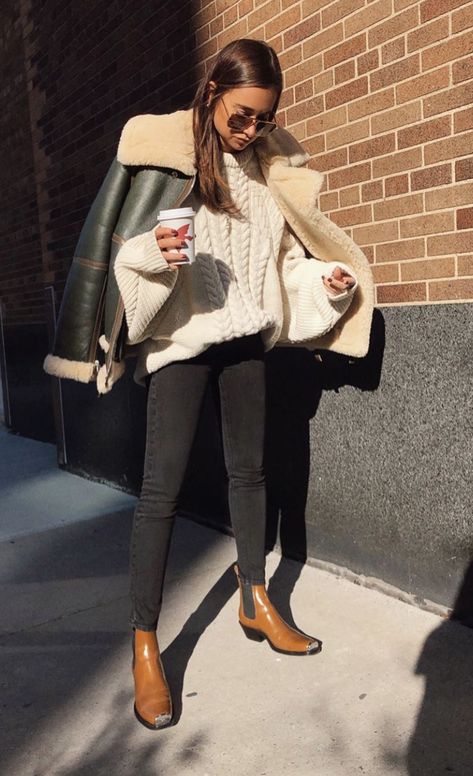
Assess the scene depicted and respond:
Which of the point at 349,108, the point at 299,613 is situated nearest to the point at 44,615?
the point at 299,613

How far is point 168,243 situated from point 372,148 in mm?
1370

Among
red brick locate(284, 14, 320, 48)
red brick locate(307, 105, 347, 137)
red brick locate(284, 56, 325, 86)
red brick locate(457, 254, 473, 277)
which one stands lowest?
red brick locate(457, 254, 473, 277)

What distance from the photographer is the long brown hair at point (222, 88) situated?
234 cm

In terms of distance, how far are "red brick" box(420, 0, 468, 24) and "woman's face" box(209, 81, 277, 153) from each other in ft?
2.67

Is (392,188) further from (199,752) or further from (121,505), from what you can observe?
(121,505)

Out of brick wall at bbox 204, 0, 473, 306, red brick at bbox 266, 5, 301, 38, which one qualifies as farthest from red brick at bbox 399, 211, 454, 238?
red brick at bbox 266, 5, 301, 38

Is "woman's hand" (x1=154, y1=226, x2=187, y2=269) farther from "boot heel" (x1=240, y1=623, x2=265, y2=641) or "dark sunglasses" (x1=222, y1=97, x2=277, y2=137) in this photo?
"boot heel" (x1=240, y1=623, x2=265, y2=641)

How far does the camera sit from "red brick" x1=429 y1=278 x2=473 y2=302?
9.16 ft

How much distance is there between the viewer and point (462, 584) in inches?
113

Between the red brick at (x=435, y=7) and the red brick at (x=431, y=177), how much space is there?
521mm

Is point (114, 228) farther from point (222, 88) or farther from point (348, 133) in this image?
point (348, 133)

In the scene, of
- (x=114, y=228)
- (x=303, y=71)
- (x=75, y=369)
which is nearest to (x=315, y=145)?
(x=303, y=71)

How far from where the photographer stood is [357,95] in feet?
10.4

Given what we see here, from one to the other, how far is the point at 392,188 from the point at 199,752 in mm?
2112
